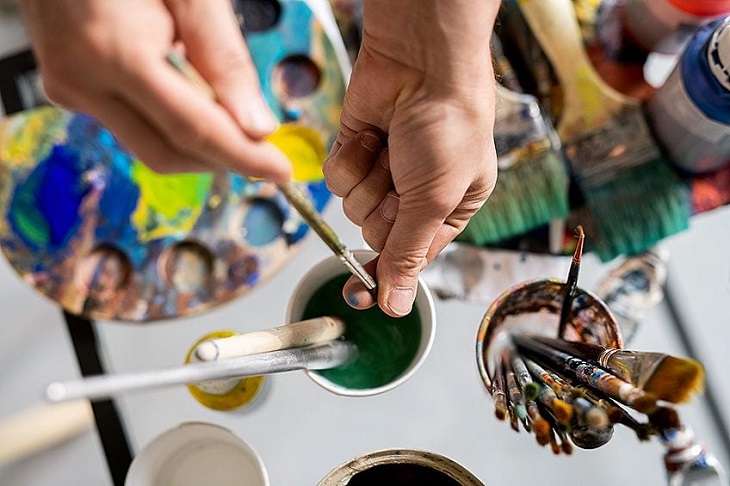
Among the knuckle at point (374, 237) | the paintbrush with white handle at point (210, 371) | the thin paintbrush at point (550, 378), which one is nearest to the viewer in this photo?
the paintbrush with white handle at point (210, 371)

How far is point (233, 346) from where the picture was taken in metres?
0.41

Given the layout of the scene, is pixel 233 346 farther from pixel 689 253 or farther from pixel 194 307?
pixel 689 253

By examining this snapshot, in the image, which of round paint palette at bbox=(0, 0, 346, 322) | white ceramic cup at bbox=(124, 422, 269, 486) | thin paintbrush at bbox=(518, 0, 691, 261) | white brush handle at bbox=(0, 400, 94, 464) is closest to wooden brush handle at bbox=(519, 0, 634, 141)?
thin paintbrush at bbox=(518, 0, 691, 261)

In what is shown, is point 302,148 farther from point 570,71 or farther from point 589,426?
point 589,426

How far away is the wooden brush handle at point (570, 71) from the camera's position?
0.67 m

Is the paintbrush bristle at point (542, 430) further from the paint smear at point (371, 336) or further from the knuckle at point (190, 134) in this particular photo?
the knuckle at point (190, 134)

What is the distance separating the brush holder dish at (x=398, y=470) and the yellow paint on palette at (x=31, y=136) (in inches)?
18.3

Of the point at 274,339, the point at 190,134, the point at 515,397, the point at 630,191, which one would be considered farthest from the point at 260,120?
the point at 630,191

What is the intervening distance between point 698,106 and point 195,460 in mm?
514

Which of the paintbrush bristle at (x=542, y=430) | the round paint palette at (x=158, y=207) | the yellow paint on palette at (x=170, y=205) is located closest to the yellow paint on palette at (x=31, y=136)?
the round paint palette at (x=158, y=207)

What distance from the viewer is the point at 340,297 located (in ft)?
1.85

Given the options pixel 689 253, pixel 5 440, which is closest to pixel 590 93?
pixel 689 253

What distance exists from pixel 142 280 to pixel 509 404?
41 cm

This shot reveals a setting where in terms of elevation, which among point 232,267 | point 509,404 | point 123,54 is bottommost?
point 232,267
